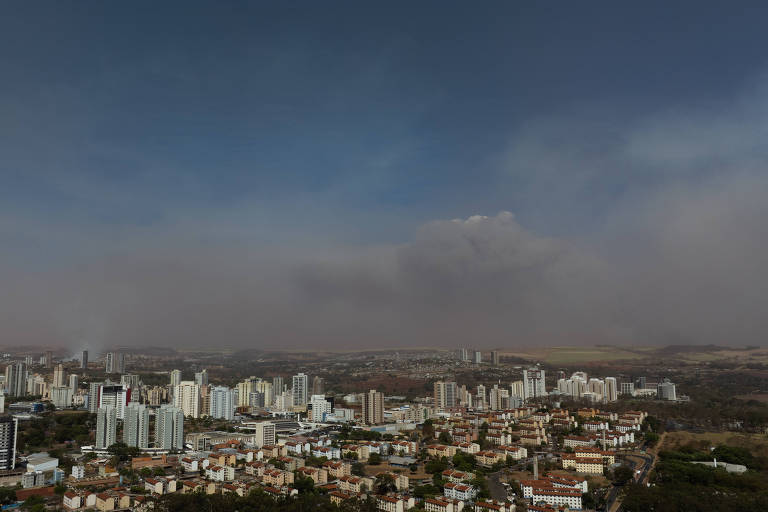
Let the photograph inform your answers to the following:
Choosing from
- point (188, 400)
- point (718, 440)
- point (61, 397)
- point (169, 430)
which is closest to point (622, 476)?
point (718, 440)

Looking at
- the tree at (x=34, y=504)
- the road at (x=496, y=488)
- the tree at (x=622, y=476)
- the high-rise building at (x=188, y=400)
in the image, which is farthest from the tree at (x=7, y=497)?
the high-rise building at (x=188, y=400)

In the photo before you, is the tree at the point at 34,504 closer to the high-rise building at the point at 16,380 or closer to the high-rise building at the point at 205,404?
the high-rise building at the point at 205,404

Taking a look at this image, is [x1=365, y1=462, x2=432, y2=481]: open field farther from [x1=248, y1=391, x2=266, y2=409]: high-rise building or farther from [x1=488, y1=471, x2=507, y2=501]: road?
[x1=248, y1=391, x2=266, y2=409]: high-rise building

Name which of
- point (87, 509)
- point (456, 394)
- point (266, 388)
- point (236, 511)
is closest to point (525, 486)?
point (236, 511)

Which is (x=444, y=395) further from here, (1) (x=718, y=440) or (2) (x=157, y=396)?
(2) (x=157, y=396)

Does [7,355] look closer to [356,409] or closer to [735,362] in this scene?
[356,409]

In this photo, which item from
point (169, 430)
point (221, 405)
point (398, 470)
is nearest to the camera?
point (398, 470)

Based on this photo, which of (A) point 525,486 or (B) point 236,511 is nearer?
(B) point 236,511
